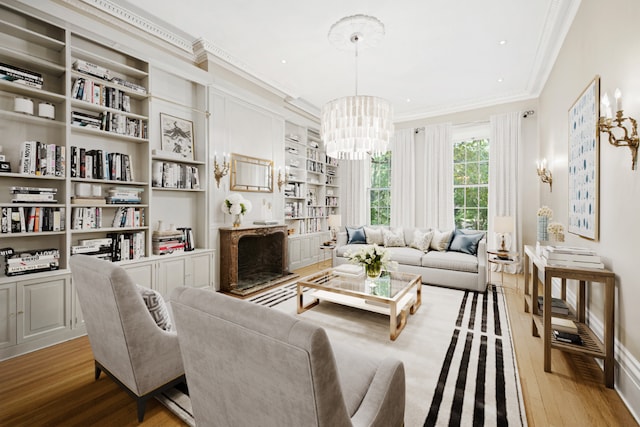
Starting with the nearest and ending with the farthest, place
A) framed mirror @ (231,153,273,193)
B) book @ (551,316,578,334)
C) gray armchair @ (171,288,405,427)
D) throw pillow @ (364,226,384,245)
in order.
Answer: gray armchair @ (171,288,405,427) < book @ (551,316,578,334) < framed mirror @ (231,153,273,193) < throw pillow @ (364,226,384,245)

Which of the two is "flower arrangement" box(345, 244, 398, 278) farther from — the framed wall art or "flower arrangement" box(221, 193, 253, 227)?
"flower arrangement" box(221, 193, 253, 227)

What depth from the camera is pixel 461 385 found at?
6.39 feet

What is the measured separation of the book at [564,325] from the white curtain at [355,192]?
4590 mm

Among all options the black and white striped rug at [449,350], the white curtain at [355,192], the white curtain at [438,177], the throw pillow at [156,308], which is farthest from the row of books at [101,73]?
the white curtain at [438,177]

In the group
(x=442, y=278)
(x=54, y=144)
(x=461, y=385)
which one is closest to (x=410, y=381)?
(x=461, y=385)

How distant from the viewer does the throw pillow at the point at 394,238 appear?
5168mm

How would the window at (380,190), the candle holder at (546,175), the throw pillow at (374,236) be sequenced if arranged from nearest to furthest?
the candle holder at (546,175) < the throw pillow at (374,236) < the window at (380,190)

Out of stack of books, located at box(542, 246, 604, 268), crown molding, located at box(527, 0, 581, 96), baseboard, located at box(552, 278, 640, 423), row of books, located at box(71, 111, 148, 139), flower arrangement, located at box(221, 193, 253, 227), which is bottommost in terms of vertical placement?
baseboard, located at box(552, 278, 640, 423)

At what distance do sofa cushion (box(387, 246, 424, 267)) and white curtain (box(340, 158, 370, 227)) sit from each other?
2.04 metres

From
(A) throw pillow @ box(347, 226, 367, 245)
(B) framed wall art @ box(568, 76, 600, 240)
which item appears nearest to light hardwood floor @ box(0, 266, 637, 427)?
(B) framed wall art @ box(568, 76, 600, 240)

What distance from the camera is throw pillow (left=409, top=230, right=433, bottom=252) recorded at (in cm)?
485

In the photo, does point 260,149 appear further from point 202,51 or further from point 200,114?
point 202,51

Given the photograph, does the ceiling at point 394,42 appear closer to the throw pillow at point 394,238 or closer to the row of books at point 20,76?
the row of books at point 20,76

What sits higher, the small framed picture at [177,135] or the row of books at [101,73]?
the row of books at [101,73]
